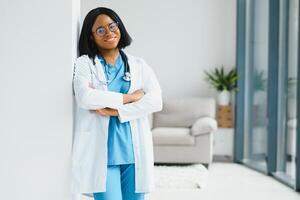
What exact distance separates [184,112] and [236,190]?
2.10 metres

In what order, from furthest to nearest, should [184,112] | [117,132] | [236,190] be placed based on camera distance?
[184,112] < [236,190] < [117,132]

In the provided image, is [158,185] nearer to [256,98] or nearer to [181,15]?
[256,98]

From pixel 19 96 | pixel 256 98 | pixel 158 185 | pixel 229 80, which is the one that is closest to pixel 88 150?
pixel 19 96

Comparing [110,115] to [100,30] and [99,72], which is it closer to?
[99,72]

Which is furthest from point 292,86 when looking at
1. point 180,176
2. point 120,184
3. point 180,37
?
point 120,184

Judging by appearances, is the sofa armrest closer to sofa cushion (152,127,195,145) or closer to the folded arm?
sofa cushion (152,127,195,145)

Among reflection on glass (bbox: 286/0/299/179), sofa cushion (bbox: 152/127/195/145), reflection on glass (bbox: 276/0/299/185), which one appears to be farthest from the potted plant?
reflection on glass (bbox: 286/0/299/179)

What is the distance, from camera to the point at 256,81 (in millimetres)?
6273

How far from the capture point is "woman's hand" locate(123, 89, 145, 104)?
2344mm

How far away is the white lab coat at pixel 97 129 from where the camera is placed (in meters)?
2.29

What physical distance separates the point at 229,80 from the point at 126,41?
4531 mm

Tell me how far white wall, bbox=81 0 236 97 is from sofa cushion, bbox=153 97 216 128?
1.57 ft

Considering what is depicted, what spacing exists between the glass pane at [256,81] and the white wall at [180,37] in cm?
53

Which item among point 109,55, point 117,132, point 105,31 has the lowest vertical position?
point 117,132
